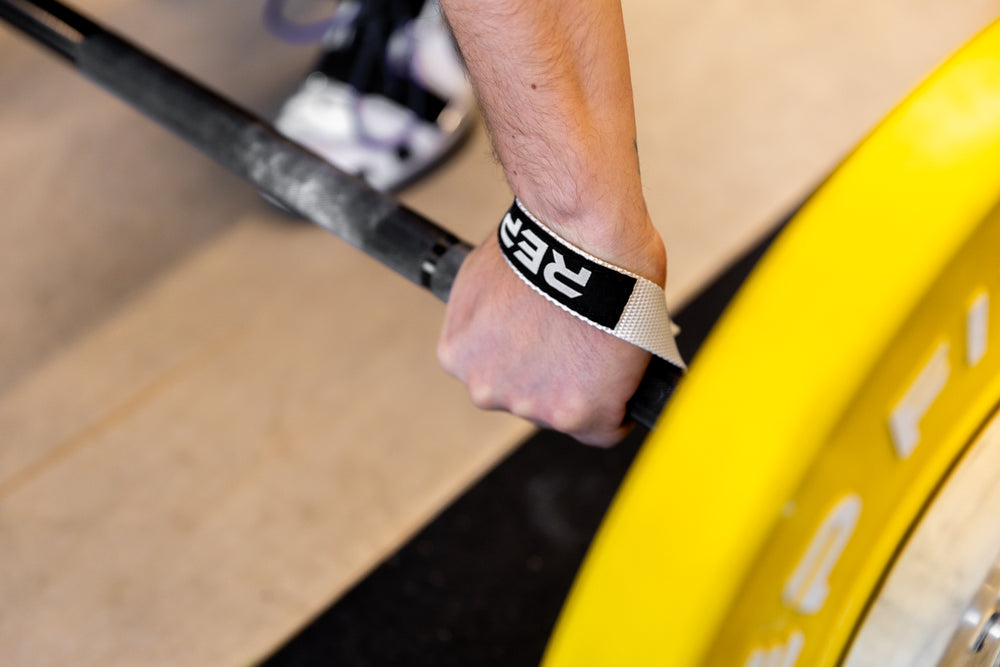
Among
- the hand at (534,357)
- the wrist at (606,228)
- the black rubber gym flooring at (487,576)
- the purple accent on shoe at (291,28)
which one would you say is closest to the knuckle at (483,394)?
the hand at (534,357)

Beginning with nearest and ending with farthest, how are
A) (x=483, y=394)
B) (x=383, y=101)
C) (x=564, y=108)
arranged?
(x=564, y=108) < (x=483, y=394) < (x=383, y=101)

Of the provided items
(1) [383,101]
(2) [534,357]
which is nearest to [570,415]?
(2) [534,357]

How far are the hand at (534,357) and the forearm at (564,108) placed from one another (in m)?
0.04

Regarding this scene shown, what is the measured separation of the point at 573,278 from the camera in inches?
17.8

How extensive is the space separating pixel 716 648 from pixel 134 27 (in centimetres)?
148

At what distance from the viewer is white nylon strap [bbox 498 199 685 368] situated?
0.45 m

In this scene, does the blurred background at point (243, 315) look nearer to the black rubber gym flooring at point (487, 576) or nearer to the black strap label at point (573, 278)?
the black rubber gym flooring at point (487, 576)

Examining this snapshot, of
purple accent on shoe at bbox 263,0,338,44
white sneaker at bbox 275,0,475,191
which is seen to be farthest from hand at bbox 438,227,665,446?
purple accent on shoe at bbox 263,0,338,44

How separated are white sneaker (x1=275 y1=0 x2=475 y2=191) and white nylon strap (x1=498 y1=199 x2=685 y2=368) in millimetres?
827

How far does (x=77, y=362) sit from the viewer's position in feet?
3.68

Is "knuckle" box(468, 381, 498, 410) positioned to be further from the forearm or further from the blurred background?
the blurred background

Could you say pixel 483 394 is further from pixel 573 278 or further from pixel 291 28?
pixel 291 28

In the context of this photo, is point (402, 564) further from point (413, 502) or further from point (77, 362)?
point (77, 362)

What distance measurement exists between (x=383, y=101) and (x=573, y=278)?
37.0 inches
